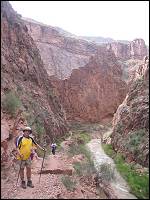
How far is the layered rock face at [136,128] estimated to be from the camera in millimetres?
22719

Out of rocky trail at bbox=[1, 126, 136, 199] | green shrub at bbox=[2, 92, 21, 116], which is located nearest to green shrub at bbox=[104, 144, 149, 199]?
rocky trail at bbox=[1, 126, 136, 199]

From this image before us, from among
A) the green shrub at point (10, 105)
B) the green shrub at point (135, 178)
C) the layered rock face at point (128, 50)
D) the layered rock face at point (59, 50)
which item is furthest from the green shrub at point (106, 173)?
the layered rock face at point (128, 50)

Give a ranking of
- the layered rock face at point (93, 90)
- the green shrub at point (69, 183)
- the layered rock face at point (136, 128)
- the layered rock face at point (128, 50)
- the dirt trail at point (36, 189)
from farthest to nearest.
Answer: the layered rock face at point (128, 50) → the layered rock face at point (93, 90) → the layered rock face at point (136, 128) → the green shrub at point (69, 183) → the dirt trail at point (36, 189)

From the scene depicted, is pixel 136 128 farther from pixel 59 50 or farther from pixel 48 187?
pixel 59 50

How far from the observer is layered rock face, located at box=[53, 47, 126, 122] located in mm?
65875

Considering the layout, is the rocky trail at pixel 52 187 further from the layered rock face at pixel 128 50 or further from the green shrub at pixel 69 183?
the layered rock face at pixel 128 50

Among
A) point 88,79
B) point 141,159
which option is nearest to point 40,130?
point 141,159

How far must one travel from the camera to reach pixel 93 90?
68.9 meters

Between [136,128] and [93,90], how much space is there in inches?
1686

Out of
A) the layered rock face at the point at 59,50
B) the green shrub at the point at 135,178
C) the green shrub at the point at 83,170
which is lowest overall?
the green shrub at the point at 135,178

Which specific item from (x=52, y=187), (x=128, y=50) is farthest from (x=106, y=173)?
(x=128, y=50)

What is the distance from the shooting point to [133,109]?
29.0 metres

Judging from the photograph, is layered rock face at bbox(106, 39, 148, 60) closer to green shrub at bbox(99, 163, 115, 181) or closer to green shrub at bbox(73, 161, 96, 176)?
green shrub at bbox(99, 163, 115, 181)

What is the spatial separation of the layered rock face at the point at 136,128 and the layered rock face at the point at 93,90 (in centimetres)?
3294
